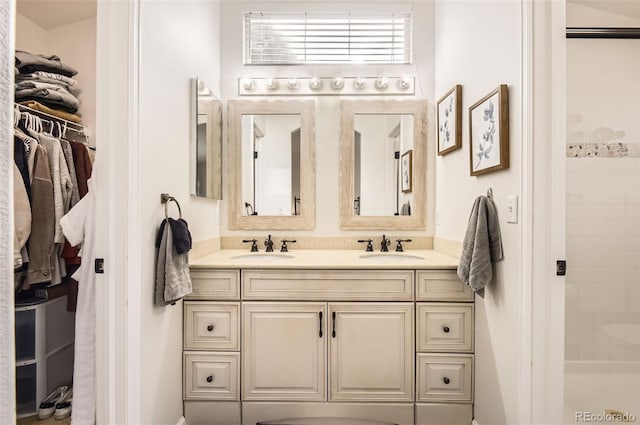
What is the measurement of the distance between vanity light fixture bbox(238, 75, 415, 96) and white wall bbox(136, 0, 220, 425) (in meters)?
0.47

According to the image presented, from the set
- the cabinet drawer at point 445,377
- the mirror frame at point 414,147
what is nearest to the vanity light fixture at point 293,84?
the mirror frame at point 414,147

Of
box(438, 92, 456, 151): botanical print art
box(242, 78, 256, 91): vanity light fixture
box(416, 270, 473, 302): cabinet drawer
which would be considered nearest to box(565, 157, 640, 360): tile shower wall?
box(438, 92, 456, 151): botanical print art

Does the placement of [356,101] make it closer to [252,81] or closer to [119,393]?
[252,81]

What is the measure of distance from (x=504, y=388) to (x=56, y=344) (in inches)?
98.8

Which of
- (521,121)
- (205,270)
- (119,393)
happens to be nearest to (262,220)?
(205,270)

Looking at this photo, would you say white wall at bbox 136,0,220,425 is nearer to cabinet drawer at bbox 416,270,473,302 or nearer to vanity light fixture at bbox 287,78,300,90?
vanity light fixture at bbox 287,78,300,90

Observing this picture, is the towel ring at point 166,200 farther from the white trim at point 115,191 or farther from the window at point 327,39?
the window at point 327,39

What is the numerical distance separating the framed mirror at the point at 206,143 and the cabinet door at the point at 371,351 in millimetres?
1081

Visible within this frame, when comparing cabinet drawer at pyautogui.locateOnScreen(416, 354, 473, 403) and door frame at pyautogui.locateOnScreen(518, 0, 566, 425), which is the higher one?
door frame at pyautogui.locateOnScreen(518, 0, 566, 425)

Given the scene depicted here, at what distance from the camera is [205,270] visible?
6.03 feet

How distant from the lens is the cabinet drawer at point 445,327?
1814 millimetres

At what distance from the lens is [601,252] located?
2.25m

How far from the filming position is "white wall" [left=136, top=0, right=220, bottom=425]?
4.68ft

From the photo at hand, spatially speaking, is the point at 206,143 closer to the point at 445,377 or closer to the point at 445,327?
the point at 445,327
